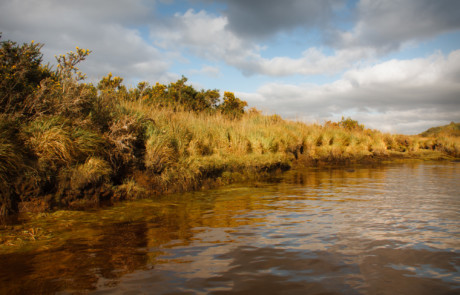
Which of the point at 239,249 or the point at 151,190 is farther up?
the point at 151,190

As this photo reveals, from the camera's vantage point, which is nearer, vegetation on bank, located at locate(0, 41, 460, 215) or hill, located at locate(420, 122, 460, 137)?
vegetation on bank, located at locate(0, 41, 460, 215)

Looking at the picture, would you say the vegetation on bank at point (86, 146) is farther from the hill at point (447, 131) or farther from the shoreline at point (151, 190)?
the hill at point (447, 131)

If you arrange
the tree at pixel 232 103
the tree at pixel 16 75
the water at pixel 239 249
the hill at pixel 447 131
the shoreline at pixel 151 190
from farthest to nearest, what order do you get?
the hill at pixel 447 131, the tree at pixel 232 103, the tree at pixel 16 75, the shoreline at pixel 151 190, the water at pixel 239 249

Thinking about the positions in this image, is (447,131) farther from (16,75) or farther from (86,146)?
(16,75)

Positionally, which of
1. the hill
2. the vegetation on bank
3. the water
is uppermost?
the hill

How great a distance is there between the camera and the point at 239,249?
12.9 feet

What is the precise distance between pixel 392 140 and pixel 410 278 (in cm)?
2617

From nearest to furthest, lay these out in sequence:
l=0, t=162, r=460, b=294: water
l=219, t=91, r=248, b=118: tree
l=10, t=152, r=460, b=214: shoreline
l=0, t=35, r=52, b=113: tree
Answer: l=0, t=162, r=460, b=294: water
l=10, t=152, r=460, b=214: shoreline
l=0, t=35, r=52, b=113: tree
l=219, t=91, r=248, b=118: tree

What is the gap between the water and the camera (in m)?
2.96

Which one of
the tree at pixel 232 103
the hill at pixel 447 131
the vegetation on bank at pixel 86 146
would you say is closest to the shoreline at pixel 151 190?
the vegetation on bank at pixel 86 146

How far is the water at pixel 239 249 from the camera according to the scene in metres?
2.96

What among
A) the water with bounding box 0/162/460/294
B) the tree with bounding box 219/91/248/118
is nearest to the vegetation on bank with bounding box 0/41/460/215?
the water with bounding box 0/162/460/294

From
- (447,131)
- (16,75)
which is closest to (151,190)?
(16,75)

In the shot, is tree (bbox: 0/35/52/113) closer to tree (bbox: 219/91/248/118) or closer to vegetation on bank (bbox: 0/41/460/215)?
vegetation on bank (bbox: 0/41/460/215)
